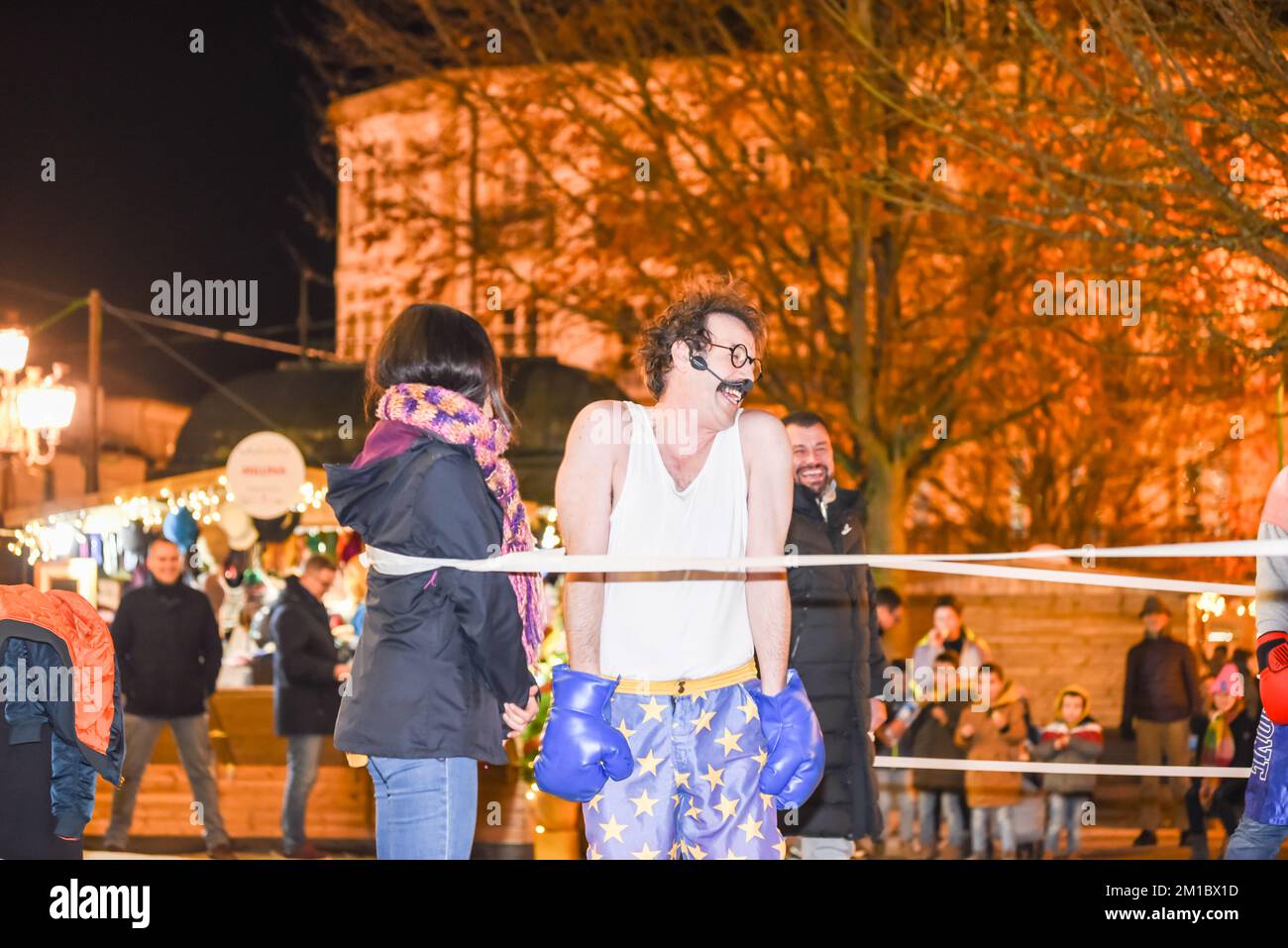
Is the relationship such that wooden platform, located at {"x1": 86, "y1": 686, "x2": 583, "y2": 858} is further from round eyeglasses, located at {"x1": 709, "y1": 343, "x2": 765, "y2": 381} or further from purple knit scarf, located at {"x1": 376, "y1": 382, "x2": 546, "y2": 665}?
round eyeglasses, located at {"x1": 709, "y1": 343, "x2": 765, "y2": 381}

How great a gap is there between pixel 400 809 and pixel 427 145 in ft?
40.0

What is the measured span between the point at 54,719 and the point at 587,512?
1591mm

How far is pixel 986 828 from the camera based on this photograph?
1012 cm

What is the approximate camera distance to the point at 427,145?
50.5ft

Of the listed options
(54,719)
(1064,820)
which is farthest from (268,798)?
(54,719)

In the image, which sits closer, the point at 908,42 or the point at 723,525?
the point at 723,525

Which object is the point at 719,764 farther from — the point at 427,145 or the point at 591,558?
the point at 427,145

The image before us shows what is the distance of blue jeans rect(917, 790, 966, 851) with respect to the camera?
10453 millimetres

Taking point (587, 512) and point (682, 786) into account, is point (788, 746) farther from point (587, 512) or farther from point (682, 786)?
point (587, 512)

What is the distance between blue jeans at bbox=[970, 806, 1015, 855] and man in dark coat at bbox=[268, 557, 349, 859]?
13.7 feet

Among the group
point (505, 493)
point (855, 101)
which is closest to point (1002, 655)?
point (855, 101)

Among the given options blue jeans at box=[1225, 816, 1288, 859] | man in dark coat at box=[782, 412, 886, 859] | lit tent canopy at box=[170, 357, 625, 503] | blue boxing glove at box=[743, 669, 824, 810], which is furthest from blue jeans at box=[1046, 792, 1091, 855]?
lit tent canopy at box=[170, 357, 625, 503]

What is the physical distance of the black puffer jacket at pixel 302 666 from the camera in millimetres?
9430

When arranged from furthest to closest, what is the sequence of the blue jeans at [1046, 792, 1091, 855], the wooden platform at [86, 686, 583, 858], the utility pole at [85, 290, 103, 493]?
the utility pole at [85, 290, 103, 493] → the blue jeans at [1046, 792, 1091, 855] → the wooden platform at [86, 686, 583, 858]
